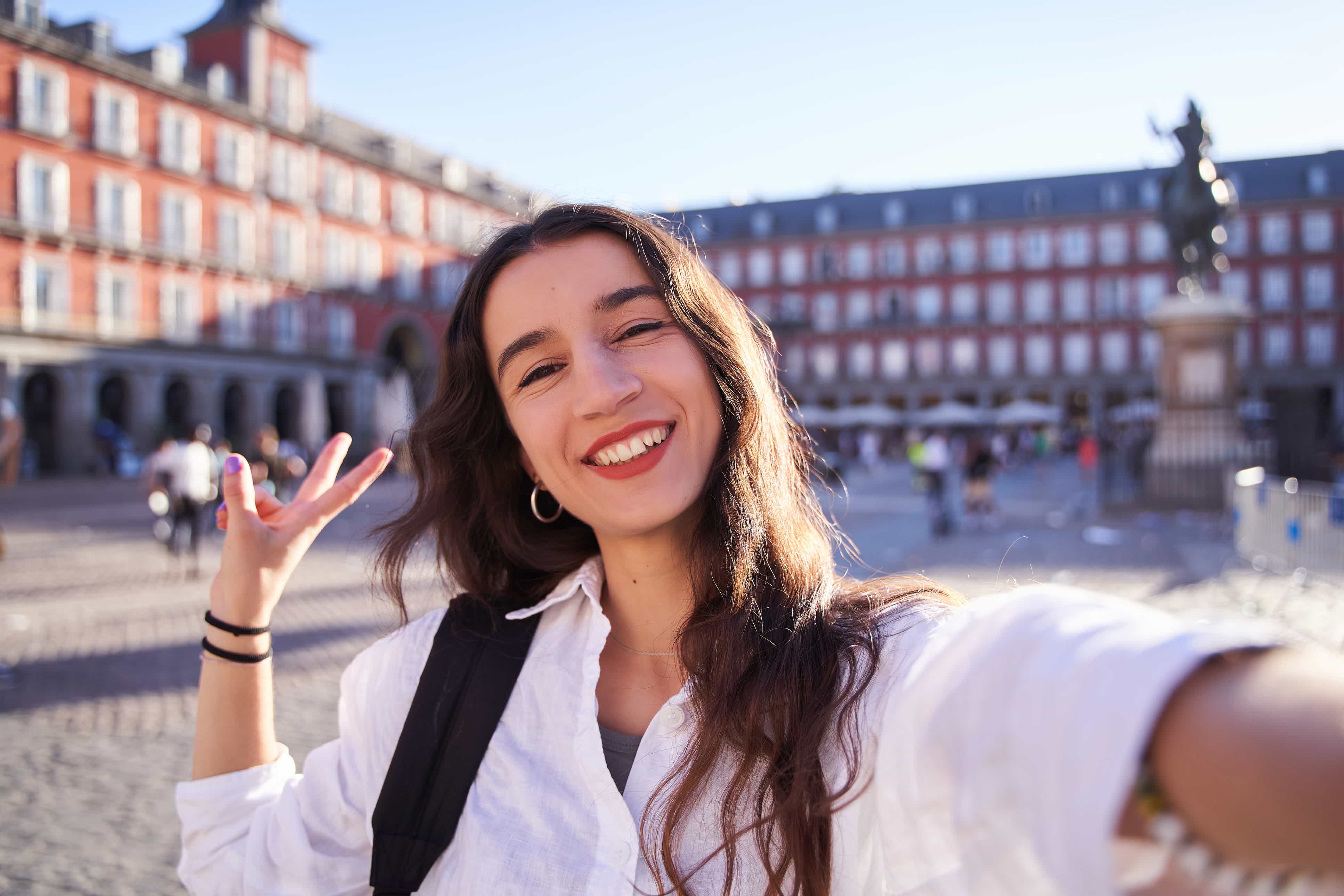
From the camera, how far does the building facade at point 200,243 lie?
2433 centimetres

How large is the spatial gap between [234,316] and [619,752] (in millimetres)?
32393

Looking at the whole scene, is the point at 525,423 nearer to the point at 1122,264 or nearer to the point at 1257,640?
the point at 1257,640

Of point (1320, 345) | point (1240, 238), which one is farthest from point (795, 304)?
point (1320, 345)

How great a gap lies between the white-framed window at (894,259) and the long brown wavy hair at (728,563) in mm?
47392

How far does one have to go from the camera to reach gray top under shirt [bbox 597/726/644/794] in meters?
1.24

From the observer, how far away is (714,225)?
167ft

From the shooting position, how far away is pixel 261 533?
141 centimetres

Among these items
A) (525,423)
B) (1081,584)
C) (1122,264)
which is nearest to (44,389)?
(1081,584)

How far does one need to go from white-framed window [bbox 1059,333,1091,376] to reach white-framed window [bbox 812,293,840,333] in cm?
1157

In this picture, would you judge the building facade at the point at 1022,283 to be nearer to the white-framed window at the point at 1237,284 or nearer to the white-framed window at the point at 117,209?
the white-framed window at the point at 1237,284

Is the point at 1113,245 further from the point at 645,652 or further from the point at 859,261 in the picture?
the point at 645,652

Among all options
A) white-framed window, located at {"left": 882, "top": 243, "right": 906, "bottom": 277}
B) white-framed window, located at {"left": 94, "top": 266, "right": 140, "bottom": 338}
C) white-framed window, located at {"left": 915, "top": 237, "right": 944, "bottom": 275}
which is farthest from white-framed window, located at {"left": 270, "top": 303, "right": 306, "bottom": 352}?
white-framed window, located at {"left": 915, "top": 237, "right": 944, "bottom": 275}

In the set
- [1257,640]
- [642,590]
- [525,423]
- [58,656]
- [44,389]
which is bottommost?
[58,656]

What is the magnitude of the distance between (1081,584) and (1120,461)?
1532cm
